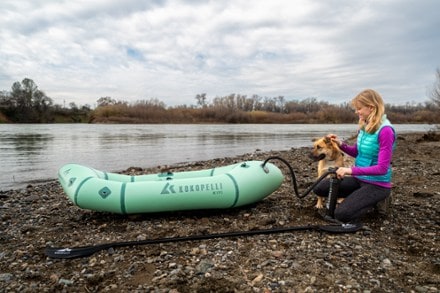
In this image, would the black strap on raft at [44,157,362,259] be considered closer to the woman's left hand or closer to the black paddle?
the black paddle

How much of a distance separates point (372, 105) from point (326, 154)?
4.07 feet

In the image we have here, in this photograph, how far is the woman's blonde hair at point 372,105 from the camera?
476cm

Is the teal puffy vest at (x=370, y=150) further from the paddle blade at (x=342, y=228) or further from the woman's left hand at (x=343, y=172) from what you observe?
the paddle blade at (x=342, y=228)

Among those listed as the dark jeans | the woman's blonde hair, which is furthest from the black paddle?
the woman's blonde hair

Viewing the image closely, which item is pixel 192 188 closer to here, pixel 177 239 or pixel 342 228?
pixel 177 239

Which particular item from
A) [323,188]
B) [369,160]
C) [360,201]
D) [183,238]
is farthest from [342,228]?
[183,238]

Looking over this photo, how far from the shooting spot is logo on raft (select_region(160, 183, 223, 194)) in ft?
18.0

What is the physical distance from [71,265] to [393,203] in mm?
5298

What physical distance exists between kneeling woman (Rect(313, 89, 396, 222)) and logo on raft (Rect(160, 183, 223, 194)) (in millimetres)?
1885

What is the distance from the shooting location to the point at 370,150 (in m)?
4.92

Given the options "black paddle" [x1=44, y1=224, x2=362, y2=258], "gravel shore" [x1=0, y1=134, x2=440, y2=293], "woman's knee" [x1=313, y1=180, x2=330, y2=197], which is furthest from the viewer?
"woman's knee" [x1=313, y1=180, x2=330, y2=197]

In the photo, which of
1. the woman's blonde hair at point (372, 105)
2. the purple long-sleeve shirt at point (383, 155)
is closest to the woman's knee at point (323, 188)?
the purple long-sleeve shirt at point (383, 155)

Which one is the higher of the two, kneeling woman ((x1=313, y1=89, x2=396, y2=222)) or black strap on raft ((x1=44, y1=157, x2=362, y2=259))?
kneeling woman ((x1=313, y1=89, x2=396, y2=222))

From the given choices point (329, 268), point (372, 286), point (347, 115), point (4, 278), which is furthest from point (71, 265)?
point (347, 115)
